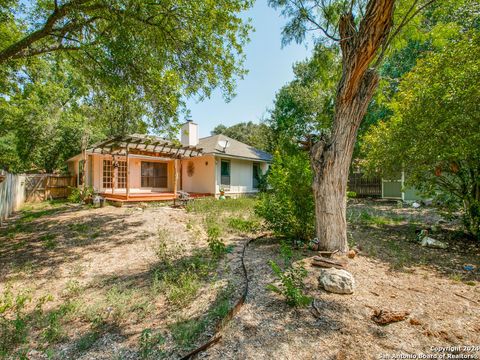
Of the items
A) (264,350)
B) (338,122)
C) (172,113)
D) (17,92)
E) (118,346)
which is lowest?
(118,346)

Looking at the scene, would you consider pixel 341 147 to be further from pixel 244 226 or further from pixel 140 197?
pixel 140 197

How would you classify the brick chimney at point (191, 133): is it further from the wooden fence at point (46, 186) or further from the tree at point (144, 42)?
the wooden fence at point (46, 186)

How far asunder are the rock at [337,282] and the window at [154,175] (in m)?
14.1

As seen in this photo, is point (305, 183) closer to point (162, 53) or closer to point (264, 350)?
point (264, 350)

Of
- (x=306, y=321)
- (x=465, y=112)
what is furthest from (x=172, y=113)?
(x=465, y=112)

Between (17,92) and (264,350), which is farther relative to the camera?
(17,92)

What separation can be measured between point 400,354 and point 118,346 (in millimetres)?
2785

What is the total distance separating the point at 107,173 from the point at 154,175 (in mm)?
2736

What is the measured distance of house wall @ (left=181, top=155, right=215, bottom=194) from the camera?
1508 cm

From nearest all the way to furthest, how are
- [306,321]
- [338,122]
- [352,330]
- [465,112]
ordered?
[352,330], [306,321], [338,122], [465,112]

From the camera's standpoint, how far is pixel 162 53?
7.05 meters

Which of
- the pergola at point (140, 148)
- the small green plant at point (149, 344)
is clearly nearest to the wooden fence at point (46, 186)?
the pergola at point (140, 148)

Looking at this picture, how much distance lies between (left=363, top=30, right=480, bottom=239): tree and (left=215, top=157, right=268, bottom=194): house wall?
1000 cm

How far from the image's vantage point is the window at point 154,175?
1536 cm
